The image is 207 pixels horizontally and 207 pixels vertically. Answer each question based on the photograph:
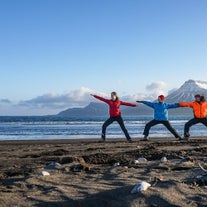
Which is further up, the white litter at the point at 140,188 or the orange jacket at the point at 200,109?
the orange jacket at the point at 200,109

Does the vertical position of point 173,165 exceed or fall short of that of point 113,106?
it falls short

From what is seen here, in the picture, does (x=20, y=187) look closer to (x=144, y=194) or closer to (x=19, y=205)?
(x=19, y=205)

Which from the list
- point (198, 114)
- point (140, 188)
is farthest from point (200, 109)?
point (140, 188)

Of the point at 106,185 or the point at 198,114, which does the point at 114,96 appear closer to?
the point at 198,114

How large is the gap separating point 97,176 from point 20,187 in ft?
4.09

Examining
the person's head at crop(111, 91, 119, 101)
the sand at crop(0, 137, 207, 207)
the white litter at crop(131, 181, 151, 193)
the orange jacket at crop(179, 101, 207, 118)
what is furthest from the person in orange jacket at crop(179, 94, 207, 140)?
the white litter at crop(131, 181, 151, 193)

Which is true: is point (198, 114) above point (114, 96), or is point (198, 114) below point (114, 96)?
below

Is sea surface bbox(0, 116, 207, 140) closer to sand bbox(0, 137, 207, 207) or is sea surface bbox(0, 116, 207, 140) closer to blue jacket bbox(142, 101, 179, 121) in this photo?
blue jacket bbox(142, 101, 179, 121)

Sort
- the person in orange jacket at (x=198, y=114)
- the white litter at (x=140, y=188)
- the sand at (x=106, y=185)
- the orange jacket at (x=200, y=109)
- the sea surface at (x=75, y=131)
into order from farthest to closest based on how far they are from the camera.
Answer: the sea surface at (x=75, y=131)
the orange jacket at (x=200, y=109)
the person in orange jacket at (x=198, y=114)
the white litter at (x=140, y=188)
the sand at (x=106, y=185)

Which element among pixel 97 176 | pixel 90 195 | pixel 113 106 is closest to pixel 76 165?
pixel 97 176

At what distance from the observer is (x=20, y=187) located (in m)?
6.42

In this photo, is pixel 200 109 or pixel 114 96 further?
pixel 114 96

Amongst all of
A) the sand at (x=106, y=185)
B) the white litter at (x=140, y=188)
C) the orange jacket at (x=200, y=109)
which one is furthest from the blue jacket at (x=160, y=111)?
the white litter at (x=140, y=188)

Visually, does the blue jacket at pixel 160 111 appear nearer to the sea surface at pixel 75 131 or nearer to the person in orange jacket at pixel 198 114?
the person in orange jacket at pixel 198 114
